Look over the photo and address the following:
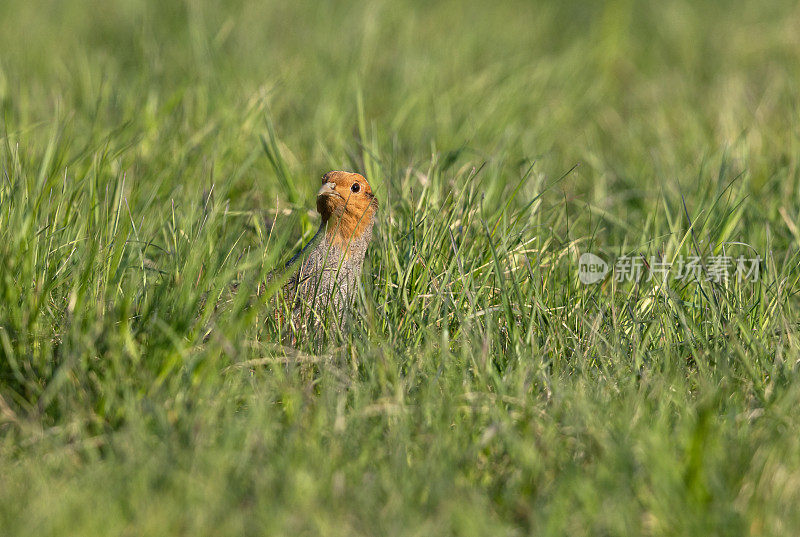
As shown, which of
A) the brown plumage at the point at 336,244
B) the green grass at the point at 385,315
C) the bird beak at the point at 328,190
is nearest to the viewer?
the green grass at the point at 385,315

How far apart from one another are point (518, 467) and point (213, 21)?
4.30 meters

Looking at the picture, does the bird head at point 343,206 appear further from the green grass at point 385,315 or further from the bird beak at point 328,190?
the green grass at point 385,315

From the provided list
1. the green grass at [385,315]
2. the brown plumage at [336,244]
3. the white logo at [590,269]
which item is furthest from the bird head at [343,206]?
the white logo at [590,269]

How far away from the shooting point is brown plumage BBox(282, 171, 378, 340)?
3471mm

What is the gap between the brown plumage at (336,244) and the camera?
137 inches

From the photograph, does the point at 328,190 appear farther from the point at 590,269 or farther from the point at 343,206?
the point at 590,269

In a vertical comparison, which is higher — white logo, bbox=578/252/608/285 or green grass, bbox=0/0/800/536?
green grass, bbox=0/0/800/536

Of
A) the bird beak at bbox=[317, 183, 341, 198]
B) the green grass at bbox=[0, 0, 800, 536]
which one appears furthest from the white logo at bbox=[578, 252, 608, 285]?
the bird beak at bbox=[317, 183, 341, 198]

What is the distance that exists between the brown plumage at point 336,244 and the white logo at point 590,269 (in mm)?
848

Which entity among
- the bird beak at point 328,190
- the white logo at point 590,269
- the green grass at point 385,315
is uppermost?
the bird beak at point 328,190

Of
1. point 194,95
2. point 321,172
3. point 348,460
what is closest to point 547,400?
point 348,460

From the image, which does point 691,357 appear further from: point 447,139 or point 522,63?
point 522,63

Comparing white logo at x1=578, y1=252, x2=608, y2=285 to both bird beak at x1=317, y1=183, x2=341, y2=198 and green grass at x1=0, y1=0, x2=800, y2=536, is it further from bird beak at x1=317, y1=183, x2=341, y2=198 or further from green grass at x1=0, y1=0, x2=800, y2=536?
bird beak at x1=317, y1=183, x2=341, y2=198

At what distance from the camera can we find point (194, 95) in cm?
507
